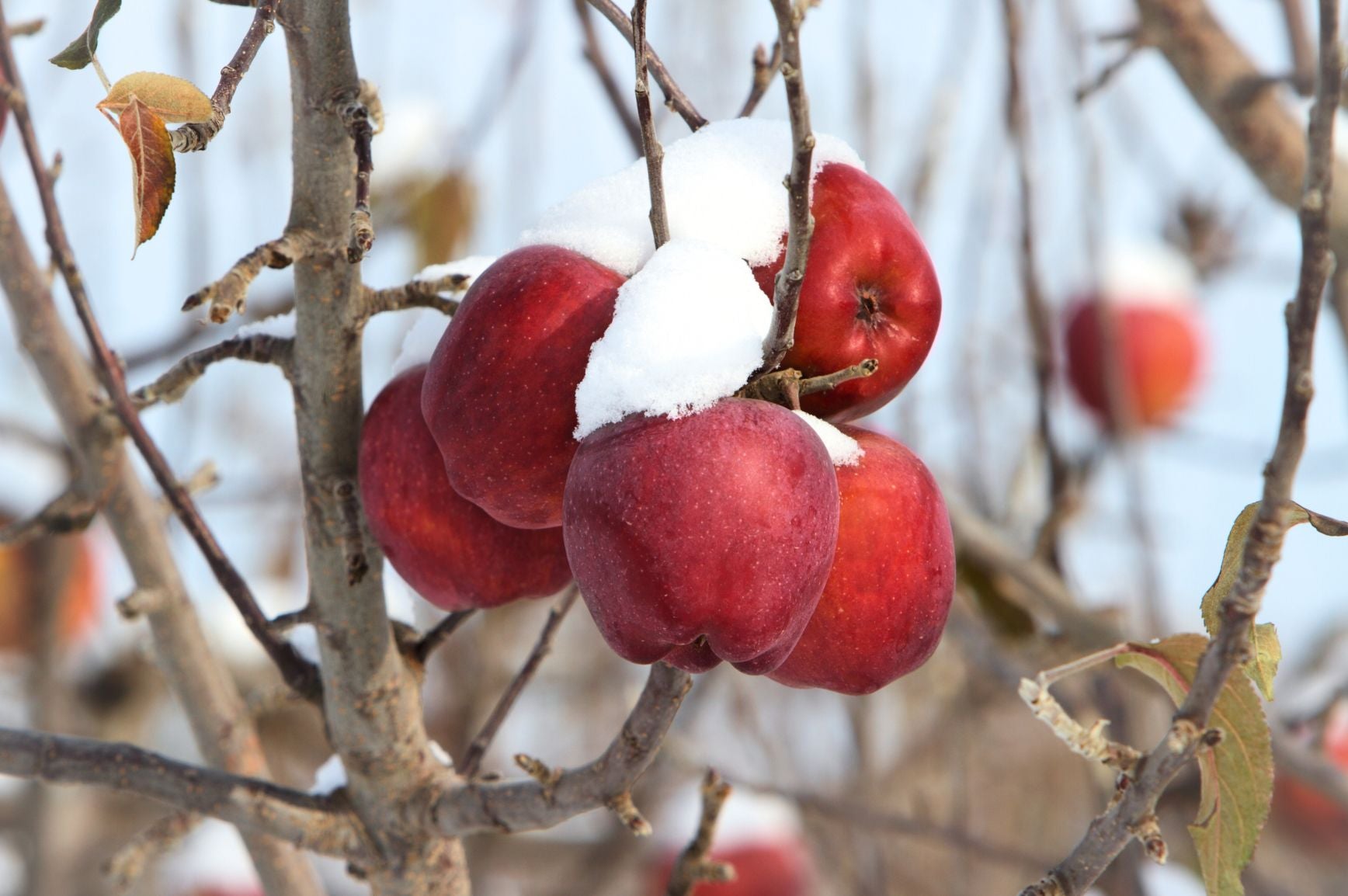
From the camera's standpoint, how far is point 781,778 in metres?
1.98

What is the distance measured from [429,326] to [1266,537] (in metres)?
0.53

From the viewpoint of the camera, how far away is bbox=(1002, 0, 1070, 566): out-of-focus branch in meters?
1.26

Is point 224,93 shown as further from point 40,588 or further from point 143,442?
point 40,588

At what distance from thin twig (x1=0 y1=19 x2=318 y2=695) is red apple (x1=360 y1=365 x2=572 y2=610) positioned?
0.39 feet

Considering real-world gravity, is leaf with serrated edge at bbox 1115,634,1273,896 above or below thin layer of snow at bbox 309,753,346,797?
below

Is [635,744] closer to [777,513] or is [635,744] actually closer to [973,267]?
[777,513]

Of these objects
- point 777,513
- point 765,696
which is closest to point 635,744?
point 777,513

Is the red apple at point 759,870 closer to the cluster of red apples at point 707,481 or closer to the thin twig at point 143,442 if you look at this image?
the thin twig at point 143,442

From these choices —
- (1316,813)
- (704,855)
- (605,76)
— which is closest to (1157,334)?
(1316,813)

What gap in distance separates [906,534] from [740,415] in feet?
0.41

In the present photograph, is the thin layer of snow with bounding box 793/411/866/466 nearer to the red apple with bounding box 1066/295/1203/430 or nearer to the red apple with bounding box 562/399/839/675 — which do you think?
the red apple with bounding box 562/399/839/675

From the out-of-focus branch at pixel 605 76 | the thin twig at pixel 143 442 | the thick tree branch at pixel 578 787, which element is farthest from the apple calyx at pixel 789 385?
the out-of-focus branch at pixel 605 76

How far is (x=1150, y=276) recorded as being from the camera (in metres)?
2.41

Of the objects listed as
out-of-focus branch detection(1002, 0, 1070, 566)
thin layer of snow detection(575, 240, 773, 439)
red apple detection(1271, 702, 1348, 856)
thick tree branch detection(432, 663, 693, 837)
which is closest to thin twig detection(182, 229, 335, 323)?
thin layer of snow detection(575, 240, 773, 439)
